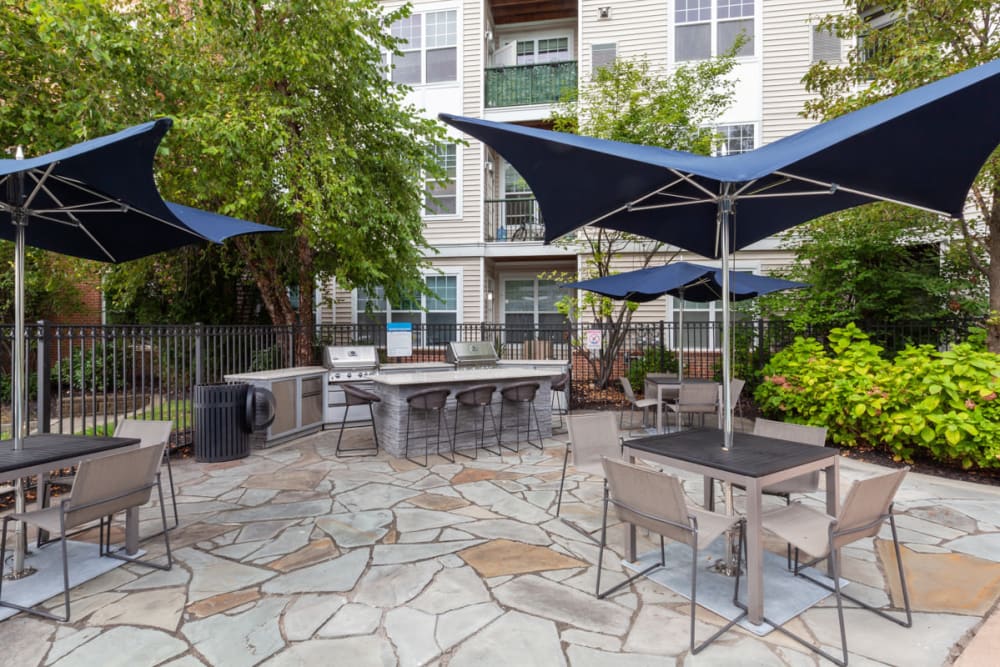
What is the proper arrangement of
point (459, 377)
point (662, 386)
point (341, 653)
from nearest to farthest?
point (341, 653) < point (459, 377) < point (662, 386)

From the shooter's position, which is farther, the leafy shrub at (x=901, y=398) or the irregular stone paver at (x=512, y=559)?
the leafy shrub at (x=901, y=398)

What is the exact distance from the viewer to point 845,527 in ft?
8.91

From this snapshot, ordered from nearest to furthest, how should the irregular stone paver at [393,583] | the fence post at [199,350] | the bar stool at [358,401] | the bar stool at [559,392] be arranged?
the irregular stone paver at [393,583] → the bar stool at [358,401] → the fence post at [199,350] → the bar stool at [559,392]

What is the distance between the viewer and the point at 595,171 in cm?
359

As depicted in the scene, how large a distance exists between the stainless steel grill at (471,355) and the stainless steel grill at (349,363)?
136cm

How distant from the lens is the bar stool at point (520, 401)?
7094mm

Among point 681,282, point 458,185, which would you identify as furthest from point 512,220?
point 681,282

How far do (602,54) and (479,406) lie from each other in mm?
10891

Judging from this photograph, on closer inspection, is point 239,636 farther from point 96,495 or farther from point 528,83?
point 528,83

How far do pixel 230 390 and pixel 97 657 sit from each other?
448 centimetres

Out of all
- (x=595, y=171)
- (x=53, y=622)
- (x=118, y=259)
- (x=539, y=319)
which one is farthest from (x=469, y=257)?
(x=53, y=622)

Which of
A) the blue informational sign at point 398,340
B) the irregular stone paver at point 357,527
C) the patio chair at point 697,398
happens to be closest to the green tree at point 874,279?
the patio chair at point 697,398

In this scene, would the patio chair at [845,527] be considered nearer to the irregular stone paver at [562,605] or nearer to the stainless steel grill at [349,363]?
the irregular stone paver at [562,605]

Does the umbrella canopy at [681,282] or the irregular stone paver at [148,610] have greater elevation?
the umbrella canopy at [681,282]
